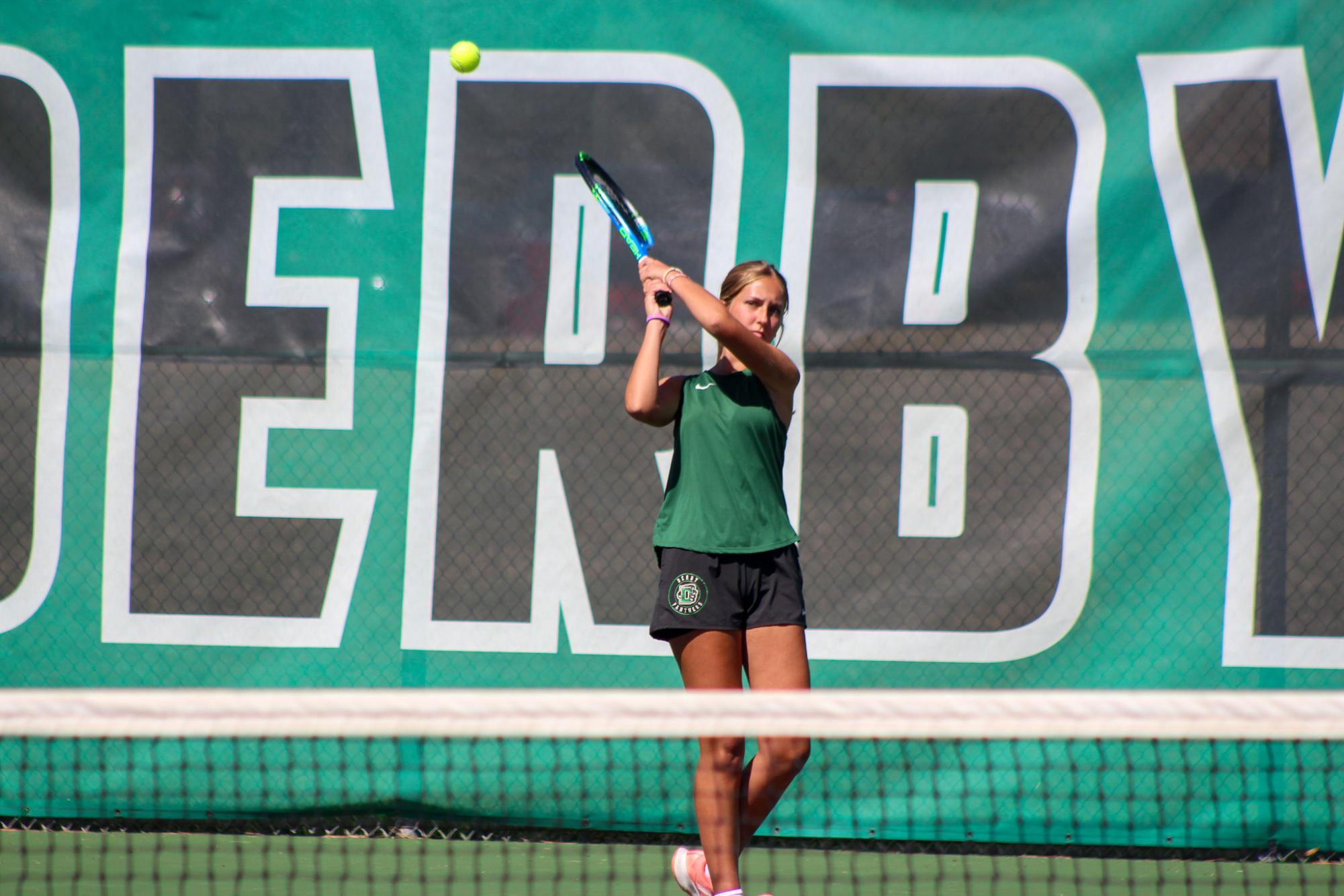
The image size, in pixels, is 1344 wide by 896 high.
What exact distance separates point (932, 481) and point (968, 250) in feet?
2.42

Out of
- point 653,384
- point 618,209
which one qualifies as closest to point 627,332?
point 618,209

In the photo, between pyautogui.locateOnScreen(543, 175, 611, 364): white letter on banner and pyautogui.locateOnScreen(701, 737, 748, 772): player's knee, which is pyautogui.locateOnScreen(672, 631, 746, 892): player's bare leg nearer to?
pyautogui.locateOnScreen(701, 737, 748, 772): player's knee

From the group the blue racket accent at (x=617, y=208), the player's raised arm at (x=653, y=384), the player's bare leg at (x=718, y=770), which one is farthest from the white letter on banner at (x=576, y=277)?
the player's bare leg at (x=718, y=770)

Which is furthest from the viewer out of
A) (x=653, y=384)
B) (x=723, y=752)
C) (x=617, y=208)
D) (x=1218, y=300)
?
(x=1218, y=300)

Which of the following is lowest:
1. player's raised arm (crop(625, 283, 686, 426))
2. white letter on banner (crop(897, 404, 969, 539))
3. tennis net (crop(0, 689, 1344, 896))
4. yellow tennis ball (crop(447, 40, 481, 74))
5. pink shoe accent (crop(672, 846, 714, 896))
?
tennis net (crop(0, 689, 1344, 896))

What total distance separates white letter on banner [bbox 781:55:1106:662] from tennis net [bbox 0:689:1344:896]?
0.31 metres

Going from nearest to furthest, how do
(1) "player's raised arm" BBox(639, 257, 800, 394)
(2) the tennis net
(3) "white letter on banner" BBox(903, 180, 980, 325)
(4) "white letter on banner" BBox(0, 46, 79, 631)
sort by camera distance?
(1) "player's raised arm" BBox(639, 257, 800, 394)
(2) the tennis net
(3) "white letter on banner" BBox(903, 180, 980, 325)
(4) "white letter on banner" BBox(0, 46, 79, 631)

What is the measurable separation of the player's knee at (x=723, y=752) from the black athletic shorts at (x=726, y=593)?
0.23m

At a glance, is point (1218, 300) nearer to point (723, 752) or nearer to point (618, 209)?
point (618, 209)

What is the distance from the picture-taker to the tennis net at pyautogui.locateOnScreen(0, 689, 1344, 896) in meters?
3.32

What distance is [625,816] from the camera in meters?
3.76

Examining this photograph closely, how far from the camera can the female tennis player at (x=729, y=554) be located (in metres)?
2.55

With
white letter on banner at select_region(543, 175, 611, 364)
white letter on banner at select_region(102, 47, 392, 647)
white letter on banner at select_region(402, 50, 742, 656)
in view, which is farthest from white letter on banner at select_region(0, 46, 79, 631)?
white letter on banner at select_region(543, 175, 611, 364)

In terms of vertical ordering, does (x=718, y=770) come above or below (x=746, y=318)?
below
